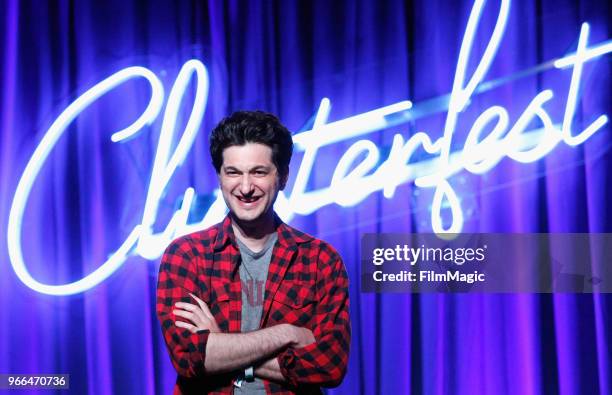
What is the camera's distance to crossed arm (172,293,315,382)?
1.82 metres

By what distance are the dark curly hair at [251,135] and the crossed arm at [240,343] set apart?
47cm

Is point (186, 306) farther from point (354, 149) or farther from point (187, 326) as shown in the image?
point (354, 149)

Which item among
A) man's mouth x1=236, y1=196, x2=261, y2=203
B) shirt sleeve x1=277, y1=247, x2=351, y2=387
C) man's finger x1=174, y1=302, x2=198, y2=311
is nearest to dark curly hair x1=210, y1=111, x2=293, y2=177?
man's mouth x1=236, y1=196, x2=261, y2=203

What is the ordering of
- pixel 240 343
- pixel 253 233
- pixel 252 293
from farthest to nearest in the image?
pixel 253 233 < pixel 252 293 < pixel 240 343

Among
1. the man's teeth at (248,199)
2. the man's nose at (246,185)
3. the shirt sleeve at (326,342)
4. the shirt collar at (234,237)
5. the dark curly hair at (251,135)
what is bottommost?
the shirt sleeve at (326,342)

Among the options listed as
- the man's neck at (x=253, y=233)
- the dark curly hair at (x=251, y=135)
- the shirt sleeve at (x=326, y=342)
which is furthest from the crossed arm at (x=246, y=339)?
the dark curly hair at (x=251, y=135)

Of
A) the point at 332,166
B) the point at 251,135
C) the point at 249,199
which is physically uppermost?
the point at 332,166

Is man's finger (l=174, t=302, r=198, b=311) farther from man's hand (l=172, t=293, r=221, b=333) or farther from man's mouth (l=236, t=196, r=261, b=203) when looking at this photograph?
man's mouth (l=236, t=196, r=261, b=203)

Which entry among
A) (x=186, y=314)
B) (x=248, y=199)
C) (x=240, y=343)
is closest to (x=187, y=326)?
(x=186, y=314)

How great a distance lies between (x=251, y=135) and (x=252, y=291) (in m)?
0.47

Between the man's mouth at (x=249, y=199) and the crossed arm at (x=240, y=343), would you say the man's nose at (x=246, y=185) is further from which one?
the crossed arm at (x=240, y=343)

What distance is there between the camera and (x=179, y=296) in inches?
75.5

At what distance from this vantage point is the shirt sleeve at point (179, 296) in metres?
1.82

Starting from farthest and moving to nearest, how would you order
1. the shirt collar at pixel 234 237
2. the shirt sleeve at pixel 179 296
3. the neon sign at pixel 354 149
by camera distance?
1. the neon sign at pixel 354 149
2. the shirt collar at pixel 234 237
3. the shirt sleeve at pixel 179 296
